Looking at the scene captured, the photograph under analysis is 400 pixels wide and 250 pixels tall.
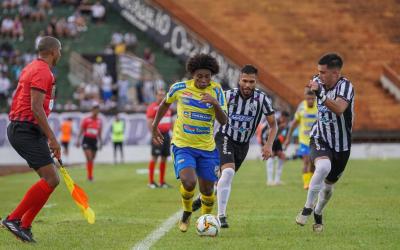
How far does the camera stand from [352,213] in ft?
48.9

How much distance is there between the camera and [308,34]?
46.9 meters

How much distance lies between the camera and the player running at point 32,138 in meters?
11.2

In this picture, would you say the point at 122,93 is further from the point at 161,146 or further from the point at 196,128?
the point at 196,128

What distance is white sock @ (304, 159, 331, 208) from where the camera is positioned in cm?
1230

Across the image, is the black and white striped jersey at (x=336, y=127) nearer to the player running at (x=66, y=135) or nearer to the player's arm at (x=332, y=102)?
the player's arm at (x=332, y=102)

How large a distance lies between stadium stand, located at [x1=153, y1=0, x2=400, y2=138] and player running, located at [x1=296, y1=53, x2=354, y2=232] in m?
29.8

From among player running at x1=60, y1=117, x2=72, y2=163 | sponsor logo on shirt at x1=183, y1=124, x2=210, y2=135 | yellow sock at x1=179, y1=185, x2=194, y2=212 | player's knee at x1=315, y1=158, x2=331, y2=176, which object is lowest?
player running at x1=60, y1=117, x2=72, y2=163

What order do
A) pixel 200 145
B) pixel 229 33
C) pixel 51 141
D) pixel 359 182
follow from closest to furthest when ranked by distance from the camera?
pixel 51 141, pixel 200 145, pixel 359 182, pixel 229 33

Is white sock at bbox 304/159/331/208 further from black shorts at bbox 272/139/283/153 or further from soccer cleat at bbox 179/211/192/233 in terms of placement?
black shorts at bbox 272/139/283/153

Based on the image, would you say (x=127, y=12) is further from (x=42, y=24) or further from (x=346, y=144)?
(x=346, y=144)

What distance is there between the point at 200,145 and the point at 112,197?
776 centimetres

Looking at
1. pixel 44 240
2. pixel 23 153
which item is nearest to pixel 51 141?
pixel 23 153

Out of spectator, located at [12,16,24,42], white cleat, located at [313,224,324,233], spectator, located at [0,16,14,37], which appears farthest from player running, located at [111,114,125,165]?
white cleat, located at [313,224,324,233]

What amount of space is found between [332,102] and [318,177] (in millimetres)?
1100
